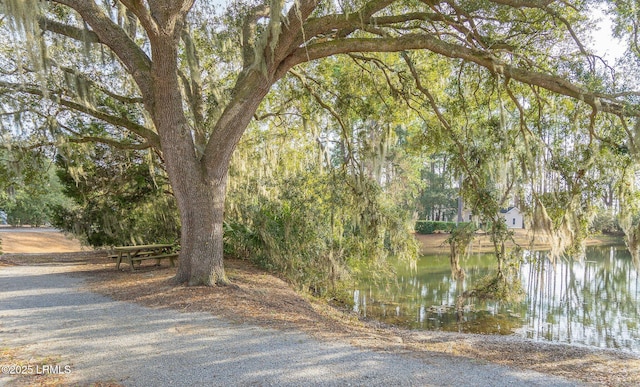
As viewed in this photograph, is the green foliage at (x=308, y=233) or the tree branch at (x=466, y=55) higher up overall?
the tree branch at (x=466, y=55)

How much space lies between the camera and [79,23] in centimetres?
682

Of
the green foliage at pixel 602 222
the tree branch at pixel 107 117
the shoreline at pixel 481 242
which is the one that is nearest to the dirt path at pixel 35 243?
the tree branch at pixel 107 117

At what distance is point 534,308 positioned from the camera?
1073cm

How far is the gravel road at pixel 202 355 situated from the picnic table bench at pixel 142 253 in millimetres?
3264

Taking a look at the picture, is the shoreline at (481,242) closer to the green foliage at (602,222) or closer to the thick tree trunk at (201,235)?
the green foliage at (602,222)

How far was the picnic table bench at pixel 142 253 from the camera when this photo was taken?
28.5 feet

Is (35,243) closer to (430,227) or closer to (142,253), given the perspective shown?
(142,253)

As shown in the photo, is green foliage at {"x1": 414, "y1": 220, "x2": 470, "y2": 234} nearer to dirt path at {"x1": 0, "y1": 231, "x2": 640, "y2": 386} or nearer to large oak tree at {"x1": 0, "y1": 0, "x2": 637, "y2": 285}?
dirt path at {"x1": 0, "y1": 231, "x2": 640, "y2": 386}

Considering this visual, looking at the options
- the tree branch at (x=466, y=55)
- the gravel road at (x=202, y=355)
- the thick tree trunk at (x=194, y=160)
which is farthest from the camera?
the thick tree trunk at (x=194, y=160)

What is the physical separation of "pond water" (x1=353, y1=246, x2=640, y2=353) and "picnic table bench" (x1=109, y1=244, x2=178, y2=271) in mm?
4876

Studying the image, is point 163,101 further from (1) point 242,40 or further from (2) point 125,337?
(2) point 125,337

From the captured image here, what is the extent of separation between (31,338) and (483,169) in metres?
6.96

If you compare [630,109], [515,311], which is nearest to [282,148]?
[515,311]

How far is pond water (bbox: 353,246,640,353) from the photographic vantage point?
845 cm
